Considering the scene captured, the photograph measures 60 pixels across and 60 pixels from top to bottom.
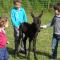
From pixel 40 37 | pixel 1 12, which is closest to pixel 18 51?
pixel 40 37

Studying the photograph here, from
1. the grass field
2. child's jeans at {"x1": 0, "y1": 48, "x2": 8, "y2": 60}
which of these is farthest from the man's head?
child's jeans at {"x1": 0, "y1": 48, "x2": 8, "y2": 60}

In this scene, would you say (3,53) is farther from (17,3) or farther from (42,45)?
(42,45)

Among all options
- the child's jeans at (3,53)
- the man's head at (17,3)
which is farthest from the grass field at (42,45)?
the child's jeans at (3,53)

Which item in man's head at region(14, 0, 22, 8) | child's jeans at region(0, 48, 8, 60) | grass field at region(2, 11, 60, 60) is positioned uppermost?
man's head at region(14, 0, 22, 8)

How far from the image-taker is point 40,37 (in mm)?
10570

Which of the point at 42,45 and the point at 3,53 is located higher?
the point at 3,53

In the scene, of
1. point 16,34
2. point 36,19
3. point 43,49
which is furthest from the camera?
point 43,49

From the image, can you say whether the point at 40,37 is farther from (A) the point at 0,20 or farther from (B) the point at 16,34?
(A) the point at 0,20

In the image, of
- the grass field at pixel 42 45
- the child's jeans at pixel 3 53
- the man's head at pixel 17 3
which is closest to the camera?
the child's jeans at pixel 3 53

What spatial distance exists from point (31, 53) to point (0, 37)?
2.17 m

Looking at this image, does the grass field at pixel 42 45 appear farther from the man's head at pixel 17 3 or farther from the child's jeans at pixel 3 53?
the child's jeans at pixel 3 53

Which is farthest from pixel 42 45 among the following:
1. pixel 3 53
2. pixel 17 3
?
pixel 3 53

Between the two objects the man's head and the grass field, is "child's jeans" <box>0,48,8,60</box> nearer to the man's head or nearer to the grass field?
the grass field

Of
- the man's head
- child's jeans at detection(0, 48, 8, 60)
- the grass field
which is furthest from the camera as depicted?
the grass field
